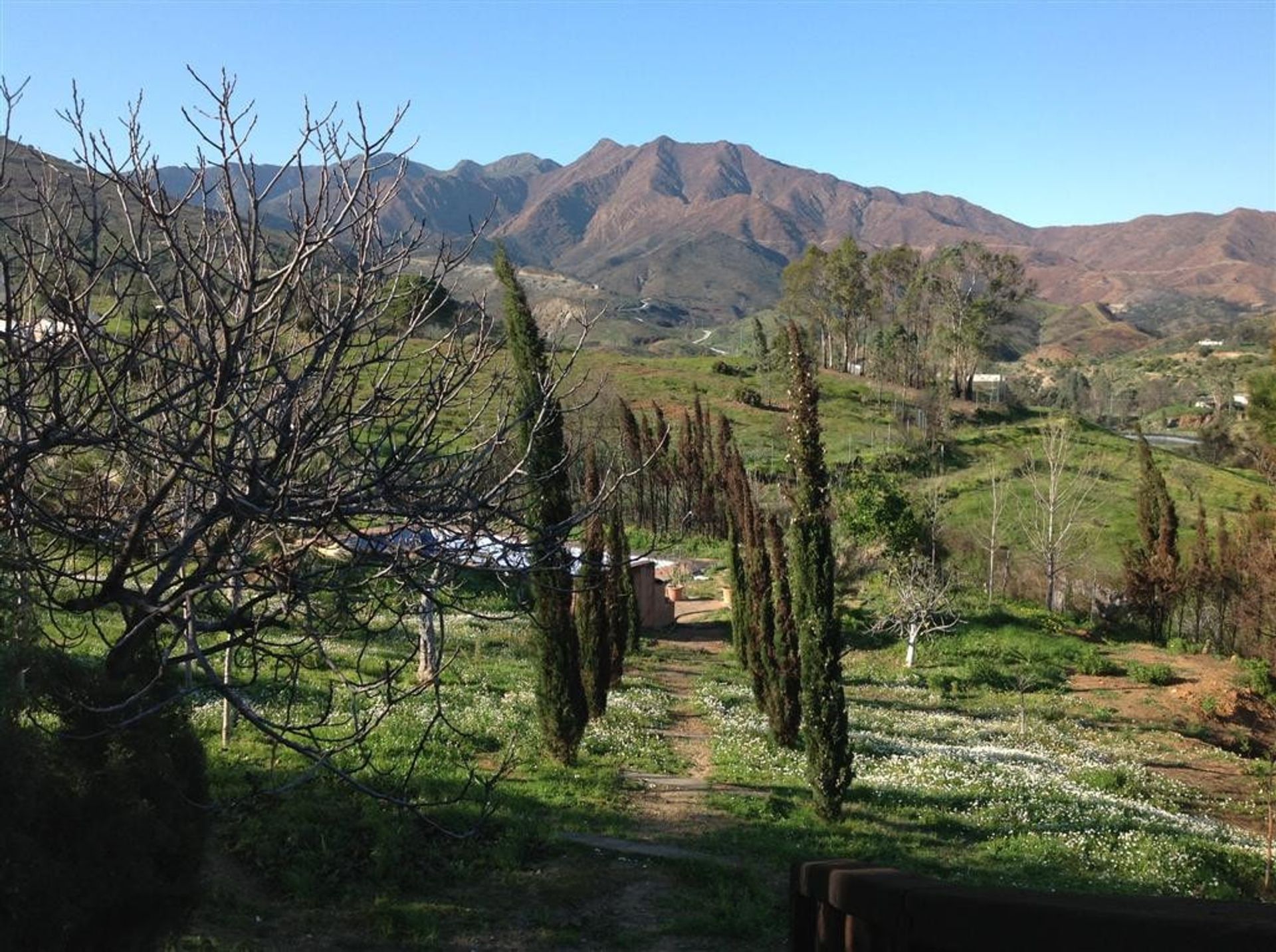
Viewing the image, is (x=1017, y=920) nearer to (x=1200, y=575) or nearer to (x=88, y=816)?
(x=88, y=816)

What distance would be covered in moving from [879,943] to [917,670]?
27933mm

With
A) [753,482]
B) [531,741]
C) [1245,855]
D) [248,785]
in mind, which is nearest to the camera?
[248,785]

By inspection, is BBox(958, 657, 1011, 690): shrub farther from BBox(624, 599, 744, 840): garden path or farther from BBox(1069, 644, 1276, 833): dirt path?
BBox(624, 599, 744, 840): garden path

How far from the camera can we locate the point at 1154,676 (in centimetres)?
2736

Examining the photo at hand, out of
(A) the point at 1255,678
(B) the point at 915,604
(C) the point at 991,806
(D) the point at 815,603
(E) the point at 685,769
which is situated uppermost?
(D) the point at 815,603

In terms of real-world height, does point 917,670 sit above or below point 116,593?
below

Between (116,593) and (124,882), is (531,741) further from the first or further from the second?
(116,593)

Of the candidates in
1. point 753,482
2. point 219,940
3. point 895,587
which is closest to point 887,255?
point 753,482

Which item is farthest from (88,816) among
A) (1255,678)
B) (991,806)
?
(1255,678)

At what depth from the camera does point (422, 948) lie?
8438 millimetres

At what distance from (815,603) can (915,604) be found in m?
15.2

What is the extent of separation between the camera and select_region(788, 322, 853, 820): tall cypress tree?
13695 mm

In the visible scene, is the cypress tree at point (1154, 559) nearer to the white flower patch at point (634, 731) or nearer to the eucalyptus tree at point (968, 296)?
the white flower patch at point (634, 731)

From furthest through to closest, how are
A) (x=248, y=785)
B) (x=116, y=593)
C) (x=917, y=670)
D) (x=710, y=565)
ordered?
1. (x=710, y=565)
2. (x=917, y=670)
3. (x=248, y=785)
4. (x=116, y=593)
